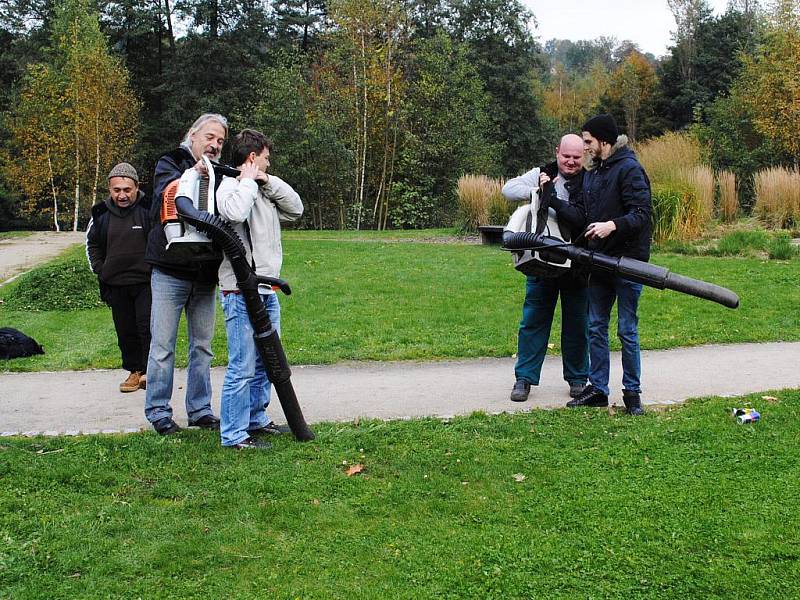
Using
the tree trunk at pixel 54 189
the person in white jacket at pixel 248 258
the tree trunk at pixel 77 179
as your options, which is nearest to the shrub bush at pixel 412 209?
the tree trunk at pixel 77 179

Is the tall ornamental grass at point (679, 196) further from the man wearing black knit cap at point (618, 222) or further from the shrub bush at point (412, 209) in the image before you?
the shrub bush at point (412, 209)

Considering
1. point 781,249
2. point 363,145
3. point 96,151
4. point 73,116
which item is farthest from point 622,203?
point 96,151

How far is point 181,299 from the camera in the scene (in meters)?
5.73

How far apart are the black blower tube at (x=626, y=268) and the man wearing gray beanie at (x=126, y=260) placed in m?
3.13

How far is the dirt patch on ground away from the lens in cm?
1767

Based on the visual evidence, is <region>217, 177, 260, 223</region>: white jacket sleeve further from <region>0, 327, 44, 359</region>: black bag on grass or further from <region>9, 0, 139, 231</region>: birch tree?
<region>9, 0, 139, 231</region>: birch tree

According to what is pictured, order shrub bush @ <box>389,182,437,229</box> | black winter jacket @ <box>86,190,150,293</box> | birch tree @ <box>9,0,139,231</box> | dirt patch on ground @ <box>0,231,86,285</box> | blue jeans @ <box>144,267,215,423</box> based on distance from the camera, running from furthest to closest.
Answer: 1. birch tree @ <box>9,0,139,231</box>
2. shrub bush @ <box>389,182,437,229</box>
3. dirt patch on ground @ <box>0,231,86,285</box>
4. black winter jacket @ <box>86,190,150,293</box>
5. blue jeans @ <box>144,267,215,423</box>

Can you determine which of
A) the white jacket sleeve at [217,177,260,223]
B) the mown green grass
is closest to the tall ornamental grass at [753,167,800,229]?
the mown green grass

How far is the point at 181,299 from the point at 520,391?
269cm

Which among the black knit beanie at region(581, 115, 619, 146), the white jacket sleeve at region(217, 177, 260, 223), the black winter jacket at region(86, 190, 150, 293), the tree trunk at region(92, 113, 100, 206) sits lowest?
the black winter jacket at region(86, 190, 150, 293)

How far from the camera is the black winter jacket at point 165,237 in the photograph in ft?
18.2

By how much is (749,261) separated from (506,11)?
40008 mm

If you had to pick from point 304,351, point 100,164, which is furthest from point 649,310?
point 100,164

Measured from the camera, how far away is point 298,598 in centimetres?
356
